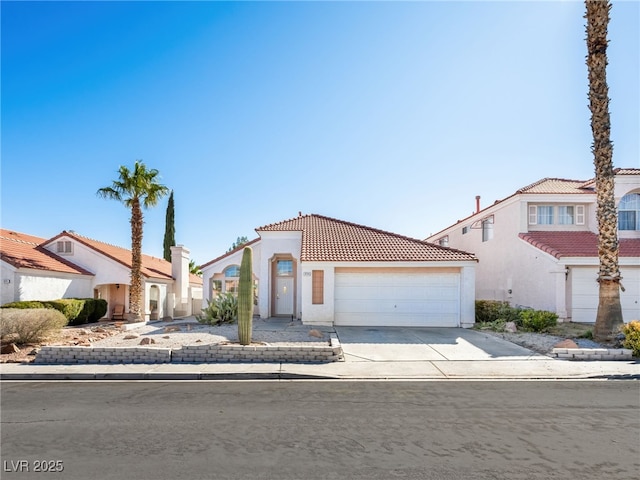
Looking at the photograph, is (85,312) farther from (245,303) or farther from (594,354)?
(594,354)

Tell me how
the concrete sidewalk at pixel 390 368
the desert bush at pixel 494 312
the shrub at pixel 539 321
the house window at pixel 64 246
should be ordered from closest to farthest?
the concrete sidewalk at pixel 390 368 → the shrub at pixel 539 321 → the desert bush at pixel 494 312 → the house window at pixel 64 246

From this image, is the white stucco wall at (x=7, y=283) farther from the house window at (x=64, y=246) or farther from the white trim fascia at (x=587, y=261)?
the white trim fascia at (x=587, y=261)

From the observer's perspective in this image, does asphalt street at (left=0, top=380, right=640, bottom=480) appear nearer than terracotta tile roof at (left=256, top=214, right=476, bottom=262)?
Yes

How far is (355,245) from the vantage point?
59.4 feet

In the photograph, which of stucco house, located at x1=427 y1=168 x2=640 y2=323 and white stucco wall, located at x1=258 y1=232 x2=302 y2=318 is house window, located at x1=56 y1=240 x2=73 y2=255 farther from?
stucco house, located at x1=427 y1=168 x2=640 y2=323

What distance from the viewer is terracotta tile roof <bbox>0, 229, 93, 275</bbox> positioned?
17688 mm

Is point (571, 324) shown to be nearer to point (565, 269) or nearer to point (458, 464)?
point (565, 269)

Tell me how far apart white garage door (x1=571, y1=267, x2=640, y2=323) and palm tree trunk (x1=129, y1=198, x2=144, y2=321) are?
69.7 ft

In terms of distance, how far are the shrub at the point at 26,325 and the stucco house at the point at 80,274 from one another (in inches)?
279

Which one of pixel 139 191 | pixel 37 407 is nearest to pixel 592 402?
pixel 37 407

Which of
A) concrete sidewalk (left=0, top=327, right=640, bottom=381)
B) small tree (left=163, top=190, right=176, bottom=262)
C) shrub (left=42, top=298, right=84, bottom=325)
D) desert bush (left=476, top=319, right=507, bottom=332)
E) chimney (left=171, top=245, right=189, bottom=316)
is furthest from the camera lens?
small tree (left=163, top=190, right=176, bottom=262)

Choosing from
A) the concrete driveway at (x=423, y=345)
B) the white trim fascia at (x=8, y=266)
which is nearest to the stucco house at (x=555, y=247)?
the concrete driveway at (x=423, y=345)

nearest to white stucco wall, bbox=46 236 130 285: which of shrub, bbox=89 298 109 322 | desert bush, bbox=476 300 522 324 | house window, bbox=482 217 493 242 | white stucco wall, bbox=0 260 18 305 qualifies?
shrub, bbox=89 298 109 322

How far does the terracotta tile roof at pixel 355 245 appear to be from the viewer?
16562mm
